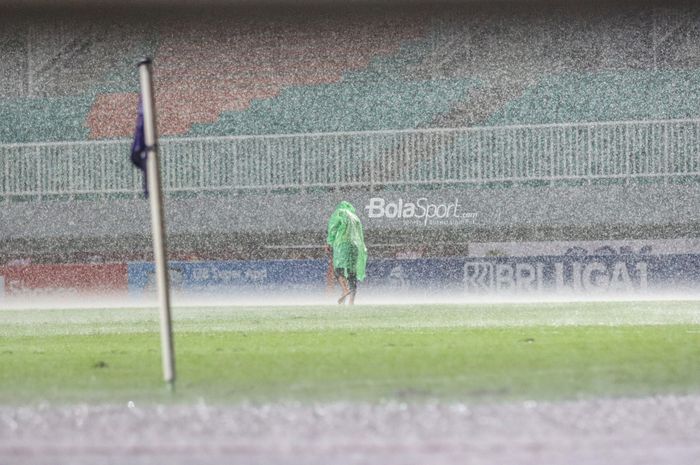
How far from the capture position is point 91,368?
9.04 m

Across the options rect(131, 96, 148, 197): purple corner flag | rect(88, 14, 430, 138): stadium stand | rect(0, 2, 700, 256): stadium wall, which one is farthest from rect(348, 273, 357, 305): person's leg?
rect(131, 96, 148, 197): purple corner flag

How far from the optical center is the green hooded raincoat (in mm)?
19391

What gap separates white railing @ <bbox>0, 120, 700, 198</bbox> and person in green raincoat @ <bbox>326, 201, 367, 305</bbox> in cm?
343

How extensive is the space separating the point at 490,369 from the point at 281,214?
49.9 ft

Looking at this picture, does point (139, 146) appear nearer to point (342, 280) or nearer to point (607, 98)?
point (342, 280)

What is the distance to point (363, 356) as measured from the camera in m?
9.59

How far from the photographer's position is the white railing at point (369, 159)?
2317 cm

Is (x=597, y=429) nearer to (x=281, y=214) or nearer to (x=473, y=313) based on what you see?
(x=473, y=313)

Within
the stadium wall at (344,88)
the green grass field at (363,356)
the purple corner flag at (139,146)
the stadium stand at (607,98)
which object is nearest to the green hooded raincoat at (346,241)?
the green grass field at (363,356)

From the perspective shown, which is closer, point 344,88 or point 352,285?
point 352,285

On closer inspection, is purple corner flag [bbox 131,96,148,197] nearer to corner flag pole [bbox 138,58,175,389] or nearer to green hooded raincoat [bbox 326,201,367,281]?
corner flag pole [bbox 138,58,175,389]

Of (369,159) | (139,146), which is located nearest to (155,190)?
(139,146)

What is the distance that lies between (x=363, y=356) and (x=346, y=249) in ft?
32.4

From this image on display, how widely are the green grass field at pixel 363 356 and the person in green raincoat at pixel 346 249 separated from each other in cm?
314
